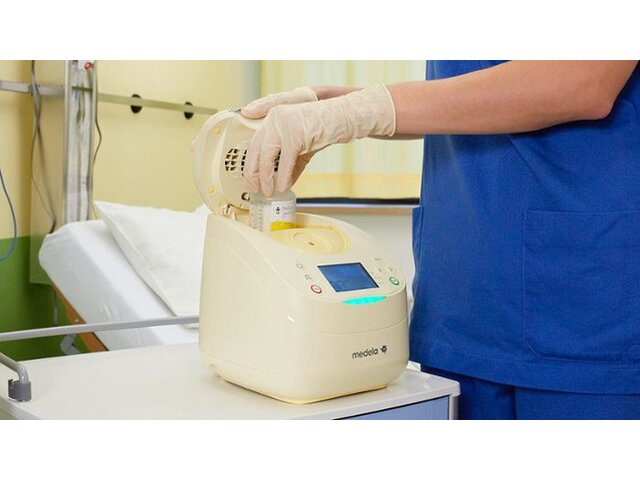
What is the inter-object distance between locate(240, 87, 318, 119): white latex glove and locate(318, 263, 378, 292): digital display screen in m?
0.25

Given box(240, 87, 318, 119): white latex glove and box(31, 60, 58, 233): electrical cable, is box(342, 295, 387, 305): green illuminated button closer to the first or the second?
box(240, 87, 318, 119): white latex glove

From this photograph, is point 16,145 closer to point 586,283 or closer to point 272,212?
point 272,212

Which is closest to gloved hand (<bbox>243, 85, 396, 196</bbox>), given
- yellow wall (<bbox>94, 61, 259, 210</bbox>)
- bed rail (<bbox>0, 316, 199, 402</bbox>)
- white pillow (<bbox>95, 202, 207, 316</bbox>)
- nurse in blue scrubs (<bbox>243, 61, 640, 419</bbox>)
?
nurse in blue scrubs (<bbox>243, 61, 640, 419</bbox>)

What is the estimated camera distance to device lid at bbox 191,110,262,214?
3.51 ft

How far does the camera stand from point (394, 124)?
1034 millimetres

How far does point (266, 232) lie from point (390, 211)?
2206 mm

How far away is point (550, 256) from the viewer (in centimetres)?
108

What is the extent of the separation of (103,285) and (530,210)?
1422 mm

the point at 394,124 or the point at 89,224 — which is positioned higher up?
the point at 394,124

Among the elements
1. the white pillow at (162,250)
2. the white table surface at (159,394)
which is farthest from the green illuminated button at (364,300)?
the white pillow at (162,250)

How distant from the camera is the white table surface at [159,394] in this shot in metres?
0.93

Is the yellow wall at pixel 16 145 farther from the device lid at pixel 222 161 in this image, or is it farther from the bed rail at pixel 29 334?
the device lid at pixel 222 161
